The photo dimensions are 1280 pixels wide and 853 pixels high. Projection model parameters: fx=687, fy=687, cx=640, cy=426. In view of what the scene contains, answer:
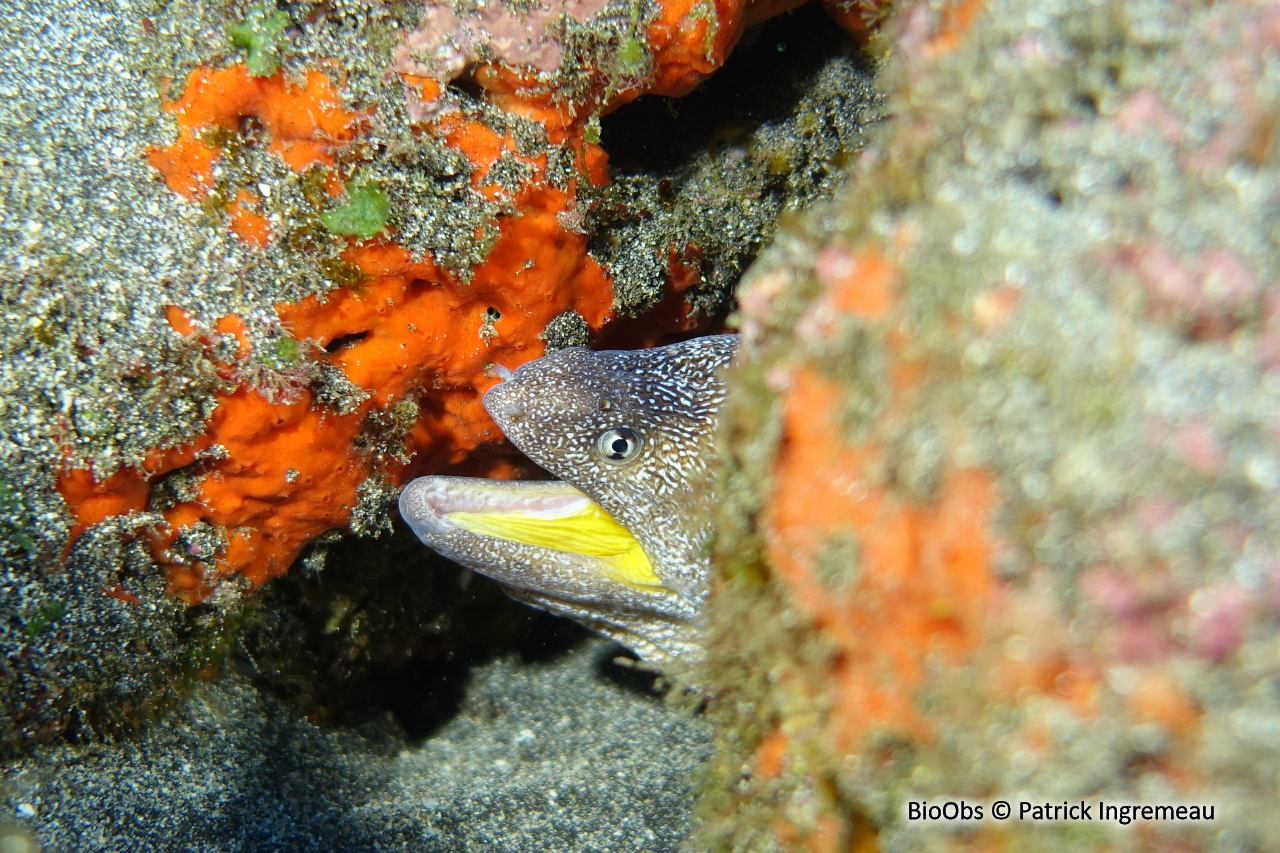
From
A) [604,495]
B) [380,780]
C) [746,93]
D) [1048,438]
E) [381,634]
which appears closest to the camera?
[1048,438]

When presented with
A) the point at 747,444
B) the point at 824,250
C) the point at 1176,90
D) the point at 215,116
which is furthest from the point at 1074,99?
the point at 215,116

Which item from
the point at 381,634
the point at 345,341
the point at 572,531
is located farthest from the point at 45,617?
the point at 572,531

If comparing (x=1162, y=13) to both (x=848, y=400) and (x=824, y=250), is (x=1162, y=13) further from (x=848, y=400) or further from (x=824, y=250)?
(x=848, y=400)

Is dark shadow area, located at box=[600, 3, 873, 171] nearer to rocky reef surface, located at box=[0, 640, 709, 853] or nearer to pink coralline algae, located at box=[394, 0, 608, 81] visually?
pink coralline algae, located at box=[394, 0, 608, 81]

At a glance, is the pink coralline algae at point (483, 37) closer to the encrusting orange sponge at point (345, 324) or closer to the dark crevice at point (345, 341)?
the encrusting orange sponge at point (345, 324)

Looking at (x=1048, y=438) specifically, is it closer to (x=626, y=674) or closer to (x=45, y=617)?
(x=45, y=617)

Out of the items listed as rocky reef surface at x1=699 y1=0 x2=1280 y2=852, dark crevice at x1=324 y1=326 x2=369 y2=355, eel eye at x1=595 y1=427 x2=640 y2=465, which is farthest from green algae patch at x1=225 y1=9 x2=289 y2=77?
rocky reef surface at x1=699 y1=0 x2=1280 y2=852

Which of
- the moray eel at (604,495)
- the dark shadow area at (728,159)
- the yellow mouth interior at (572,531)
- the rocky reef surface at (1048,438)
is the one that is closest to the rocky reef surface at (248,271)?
the dark shadow area at (728,159)
